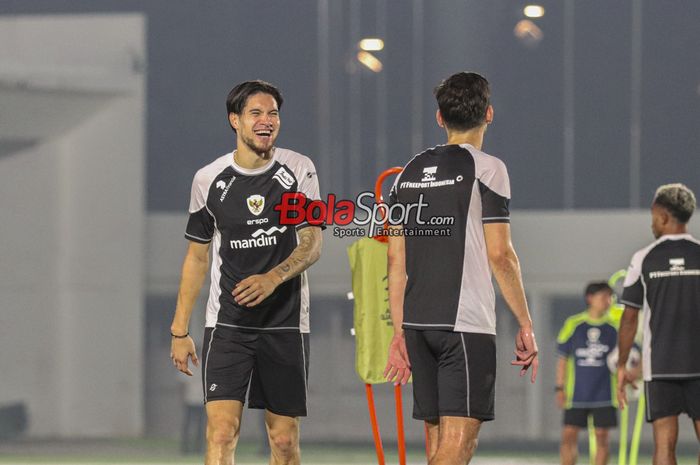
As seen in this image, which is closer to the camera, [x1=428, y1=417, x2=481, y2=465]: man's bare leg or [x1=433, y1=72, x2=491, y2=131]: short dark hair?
[x1=428, y1=417, x2=481, y2=465]: man's bare leg

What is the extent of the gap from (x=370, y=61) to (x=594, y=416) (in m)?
5.98

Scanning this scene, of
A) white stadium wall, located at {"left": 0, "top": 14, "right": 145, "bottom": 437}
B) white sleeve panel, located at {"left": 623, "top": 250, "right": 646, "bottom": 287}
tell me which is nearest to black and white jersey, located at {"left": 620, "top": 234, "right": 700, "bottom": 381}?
white sleeve panel, located at {"left": 623, "top": 250, "right": 646, "bottom": 287}

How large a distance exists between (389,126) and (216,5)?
7.43 feet

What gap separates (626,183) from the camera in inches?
533

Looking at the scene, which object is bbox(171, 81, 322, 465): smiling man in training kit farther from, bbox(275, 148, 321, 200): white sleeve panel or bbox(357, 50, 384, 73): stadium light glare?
bbox(357, 50, 384, 73): stadium light glare

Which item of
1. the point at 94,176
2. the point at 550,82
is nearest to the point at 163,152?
the point at 94,176

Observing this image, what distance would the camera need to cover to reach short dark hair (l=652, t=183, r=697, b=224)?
18.8ft

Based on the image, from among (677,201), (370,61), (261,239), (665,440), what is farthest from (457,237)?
(370,61)

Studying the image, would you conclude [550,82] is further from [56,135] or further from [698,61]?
[56,135]

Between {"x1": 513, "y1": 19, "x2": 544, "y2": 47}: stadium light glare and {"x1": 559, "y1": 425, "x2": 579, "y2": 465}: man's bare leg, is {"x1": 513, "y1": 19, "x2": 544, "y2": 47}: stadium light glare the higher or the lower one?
the higher one

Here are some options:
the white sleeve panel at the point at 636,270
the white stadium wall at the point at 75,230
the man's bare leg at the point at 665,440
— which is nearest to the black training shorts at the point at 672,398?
the man's bare leg at the point at 665,440

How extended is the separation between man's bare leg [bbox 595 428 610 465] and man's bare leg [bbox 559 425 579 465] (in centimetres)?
16

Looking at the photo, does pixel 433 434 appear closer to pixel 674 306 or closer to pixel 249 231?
pixel 249 231

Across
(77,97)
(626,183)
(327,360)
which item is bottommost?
(327,360)
